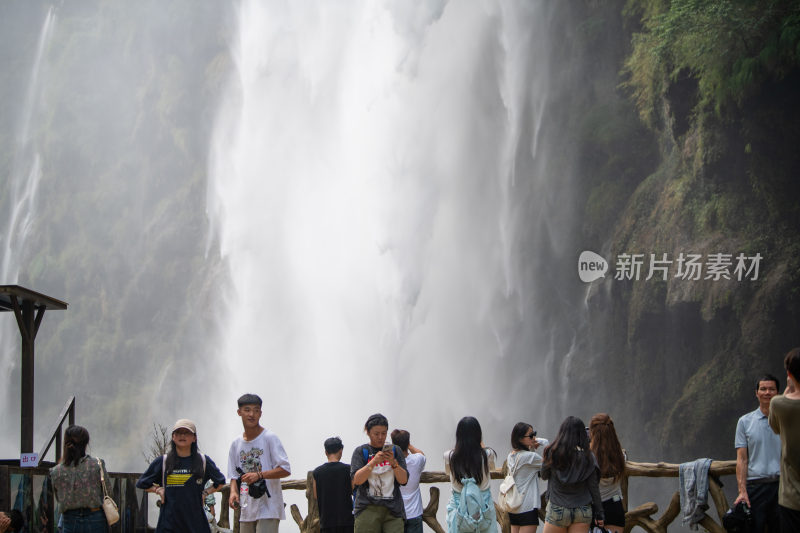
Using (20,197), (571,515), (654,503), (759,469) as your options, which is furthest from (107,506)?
(20,197)

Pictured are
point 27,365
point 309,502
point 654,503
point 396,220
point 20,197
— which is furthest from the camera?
point 20,197

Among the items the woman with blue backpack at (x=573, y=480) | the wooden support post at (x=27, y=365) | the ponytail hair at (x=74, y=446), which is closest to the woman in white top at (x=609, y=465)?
the woman with blue backpack at (x=573, y=480)

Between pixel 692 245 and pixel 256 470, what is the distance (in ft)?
34.9

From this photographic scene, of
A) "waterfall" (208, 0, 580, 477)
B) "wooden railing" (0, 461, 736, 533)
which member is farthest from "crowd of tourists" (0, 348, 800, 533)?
"waterfall" (208, 0, 580, 477)

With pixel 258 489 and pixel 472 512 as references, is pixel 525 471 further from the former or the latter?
pixel 258 489

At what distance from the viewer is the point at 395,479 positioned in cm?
508

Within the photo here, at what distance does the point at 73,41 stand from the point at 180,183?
20.9ft

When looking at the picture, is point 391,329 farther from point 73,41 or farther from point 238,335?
point 73,41

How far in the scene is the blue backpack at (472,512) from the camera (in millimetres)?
4773

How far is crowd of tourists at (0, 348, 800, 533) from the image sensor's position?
4.68 meters

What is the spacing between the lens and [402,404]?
18.0 meters

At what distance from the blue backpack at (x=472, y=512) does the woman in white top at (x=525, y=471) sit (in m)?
0.37

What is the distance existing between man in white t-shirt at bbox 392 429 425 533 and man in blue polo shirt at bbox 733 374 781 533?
191 centimetres

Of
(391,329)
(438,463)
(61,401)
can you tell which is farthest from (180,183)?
(438,463)
